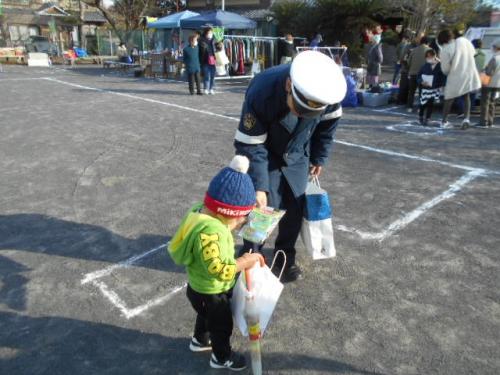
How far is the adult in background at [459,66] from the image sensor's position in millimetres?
7910

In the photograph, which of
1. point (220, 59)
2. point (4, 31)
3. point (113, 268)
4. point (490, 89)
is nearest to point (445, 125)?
point (490, 89)

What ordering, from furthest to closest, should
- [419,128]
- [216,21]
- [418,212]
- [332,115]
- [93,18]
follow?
[93,18] < [216,21] < [419,128] < [418,212] < [332,115]

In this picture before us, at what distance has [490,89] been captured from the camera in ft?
26.1

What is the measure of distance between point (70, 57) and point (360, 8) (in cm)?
1856

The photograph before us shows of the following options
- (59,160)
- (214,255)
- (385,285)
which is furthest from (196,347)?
(59,160)

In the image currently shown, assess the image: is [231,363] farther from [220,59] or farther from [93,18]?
[93,18]

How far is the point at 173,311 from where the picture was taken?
2.85m

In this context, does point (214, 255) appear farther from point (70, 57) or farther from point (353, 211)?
point (70, 57)

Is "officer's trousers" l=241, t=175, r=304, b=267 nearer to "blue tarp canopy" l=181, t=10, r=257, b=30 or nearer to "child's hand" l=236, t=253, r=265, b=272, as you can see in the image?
"child's hand" l=236, t=253, r=265, b=272

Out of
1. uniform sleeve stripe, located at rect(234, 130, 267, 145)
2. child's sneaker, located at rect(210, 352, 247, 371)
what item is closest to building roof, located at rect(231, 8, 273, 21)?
uniform sleeve stripe, located at rect(234, 130, 267, 145)

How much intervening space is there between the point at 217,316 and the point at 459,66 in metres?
7.89

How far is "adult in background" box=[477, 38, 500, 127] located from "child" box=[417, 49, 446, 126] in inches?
32.6

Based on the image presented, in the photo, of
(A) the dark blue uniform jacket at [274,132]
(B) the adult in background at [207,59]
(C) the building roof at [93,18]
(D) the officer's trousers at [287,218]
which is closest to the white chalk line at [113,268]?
(D) the officer's trousers at [287,218]

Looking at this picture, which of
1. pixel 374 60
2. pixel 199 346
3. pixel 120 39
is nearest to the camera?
pixel 199 346
